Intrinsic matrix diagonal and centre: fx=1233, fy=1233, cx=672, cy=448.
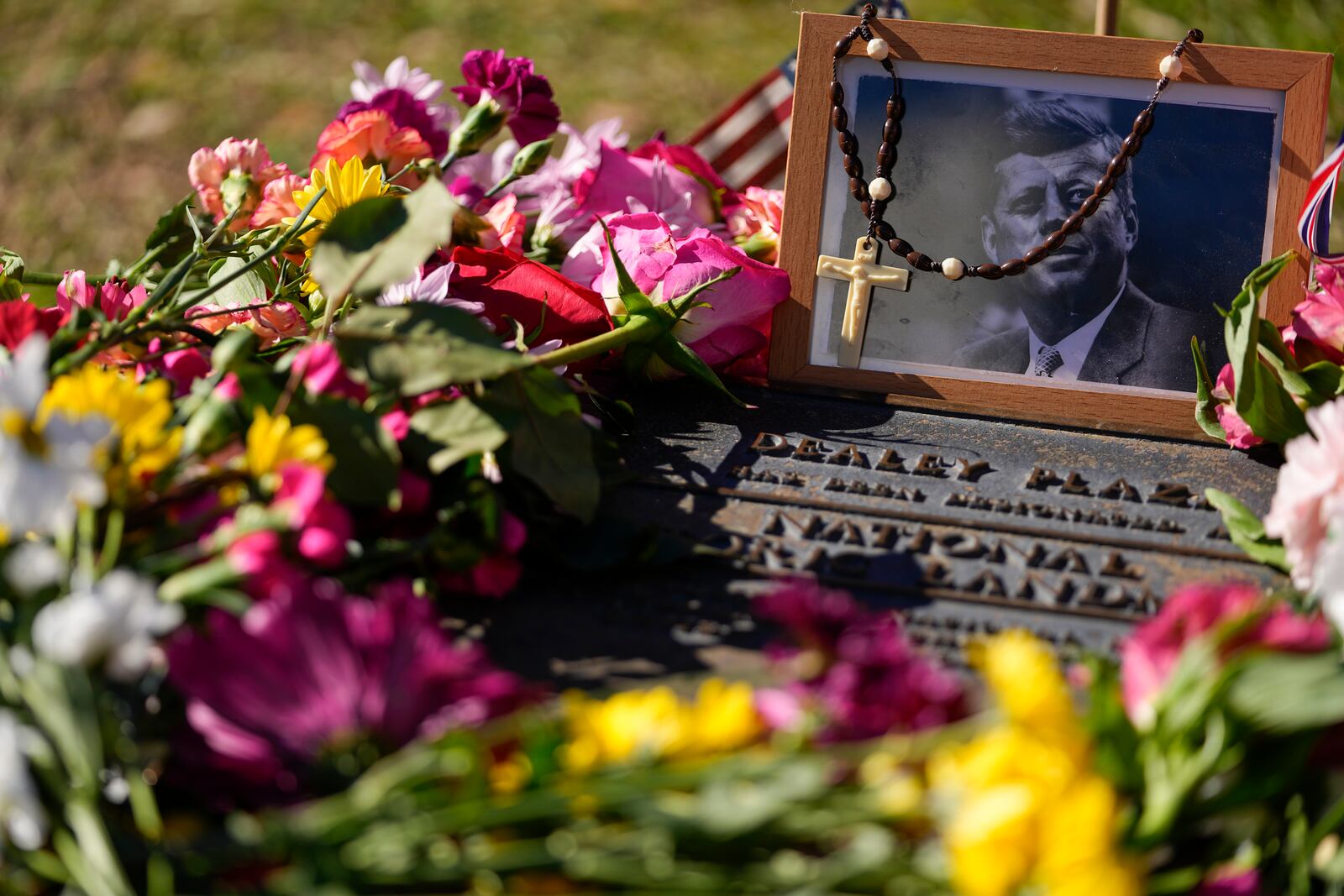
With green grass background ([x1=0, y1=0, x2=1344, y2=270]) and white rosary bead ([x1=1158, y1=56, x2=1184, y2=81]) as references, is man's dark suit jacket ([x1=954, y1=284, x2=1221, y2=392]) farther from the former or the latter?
green grass background ([x1=0, y1=0, x2=1344, y2=270])

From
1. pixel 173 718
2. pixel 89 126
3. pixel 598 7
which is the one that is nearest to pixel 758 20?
pixel 598 7

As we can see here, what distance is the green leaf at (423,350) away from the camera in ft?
3.43

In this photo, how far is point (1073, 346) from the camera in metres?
1.52

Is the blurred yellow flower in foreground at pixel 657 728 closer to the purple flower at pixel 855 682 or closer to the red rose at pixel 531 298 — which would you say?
the purple flower at pixel 855 682

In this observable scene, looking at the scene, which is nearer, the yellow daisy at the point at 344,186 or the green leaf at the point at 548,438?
the green leaf at the point at 548,438

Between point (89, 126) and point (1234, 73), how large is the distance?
4.41m

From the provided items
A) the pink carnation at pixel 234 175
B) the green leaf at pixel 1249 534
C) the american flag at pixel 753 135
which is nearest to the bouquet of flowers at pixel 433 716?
the green leaf at pixel 1249 534

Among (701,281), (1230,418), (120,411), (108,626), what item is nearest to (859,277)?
(701,281)

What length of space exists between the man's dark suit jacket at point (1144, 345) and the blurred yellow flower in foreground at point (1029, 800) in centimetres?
85

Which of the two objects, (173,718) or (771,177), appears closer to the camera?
(173,718)

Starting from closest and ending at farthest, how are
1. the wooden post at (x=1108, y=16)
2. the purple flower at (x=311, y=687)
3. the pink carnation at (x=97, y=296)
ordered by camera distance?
the purple flower at (x=311, y=687)
the pink carnation at (x=97, y=296)
the wooden post at (x=1108, y=16)

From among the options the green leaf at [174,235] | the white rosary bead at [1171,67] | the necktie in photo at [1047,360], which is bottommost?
the necktie in photo at [1047,360]

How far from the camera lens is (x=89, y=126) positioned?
4.70 meters

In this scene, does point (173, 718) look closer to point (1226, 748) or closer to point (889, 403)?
point (1226, 748)
